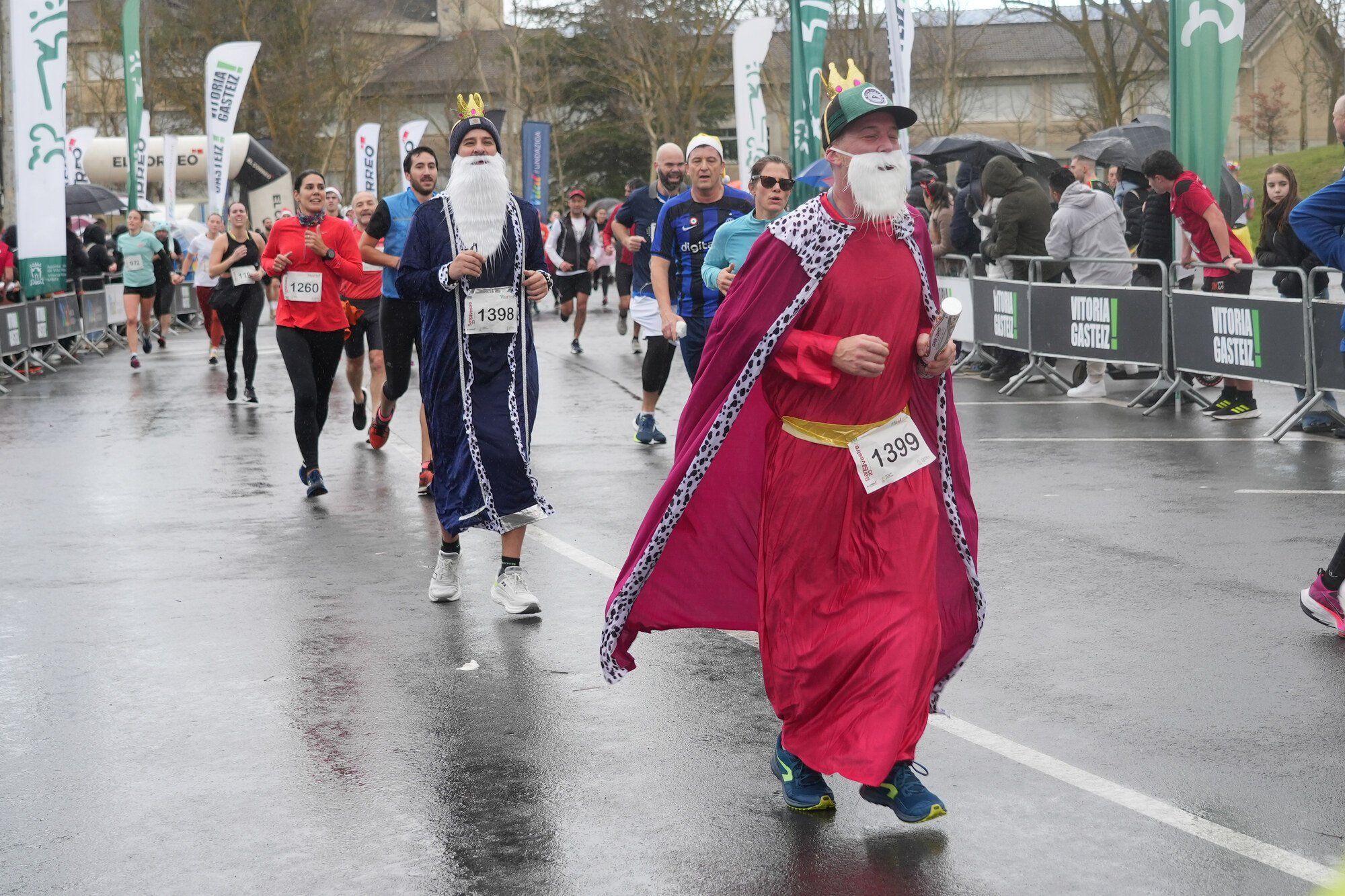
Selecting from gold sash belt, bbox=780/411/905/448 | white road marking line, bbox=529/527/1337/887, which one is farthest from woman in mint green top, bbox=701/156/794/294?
gold sash belt, bbox=780/411/905/448

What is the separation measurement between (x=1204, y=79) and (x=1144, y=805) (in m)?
10.4

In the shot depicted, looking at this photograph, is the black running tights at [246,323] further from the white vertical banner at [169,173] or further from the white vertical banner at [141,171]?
the white vertical banner at [169,173]

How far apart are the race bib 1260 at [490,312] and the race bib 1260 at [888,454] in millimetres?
3003

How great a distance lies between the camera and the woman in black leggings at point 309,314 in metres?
10.2

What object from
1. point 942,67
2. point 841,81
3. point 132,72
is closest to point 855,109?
point 841,81

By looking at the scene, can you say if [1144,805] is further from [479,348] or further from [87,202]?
[87,202]

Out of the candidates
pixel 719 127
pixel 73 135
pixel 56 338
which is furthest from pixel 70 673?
pixel 719 127

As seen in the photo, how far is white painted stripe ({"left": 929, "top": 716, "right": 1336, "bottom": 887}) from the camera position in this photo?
4043mm

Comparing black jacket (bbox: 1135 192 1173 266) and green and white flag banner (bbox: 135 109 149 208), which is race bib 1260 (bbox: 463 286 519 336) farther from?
green and white flag banner (bbox: 135 109 149 208)

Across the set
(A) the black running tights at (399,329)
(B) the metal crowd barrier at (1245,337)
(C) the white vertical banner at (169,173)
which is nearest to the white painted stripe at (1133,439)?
(B) the metal crowd barrier at (1245,337)

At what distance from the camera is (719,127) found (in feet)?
213

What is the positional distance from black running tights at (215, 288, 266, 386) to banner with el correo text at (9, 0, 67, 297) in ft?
12.4

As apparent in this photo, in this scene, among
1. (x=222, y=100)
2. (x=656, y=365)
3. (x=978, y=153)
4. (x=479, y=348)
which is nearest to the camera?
(x=479, y=348)

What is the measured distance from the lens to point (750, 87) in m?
21.9
